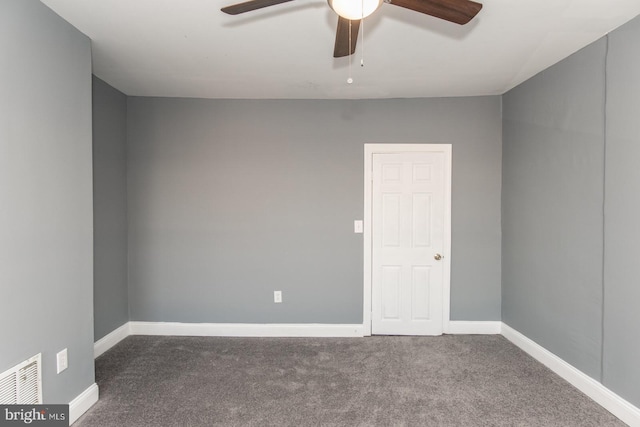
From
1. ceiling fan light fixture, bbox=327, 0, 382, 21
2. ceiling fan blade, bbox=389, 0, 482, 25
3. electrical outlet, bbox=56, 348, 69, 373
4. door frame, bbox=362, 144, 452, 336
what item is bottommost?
electrical outlet, bbox=56, 348, 69, 373

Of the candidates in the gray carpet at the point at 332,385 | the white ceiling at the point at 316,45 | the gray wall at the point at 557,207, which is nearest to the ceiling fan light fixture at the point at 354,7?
the white ceiling at the point at 316,45

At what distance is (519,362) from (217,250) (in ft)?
9.79

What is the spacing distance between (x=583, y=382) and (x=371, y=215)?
2070mm

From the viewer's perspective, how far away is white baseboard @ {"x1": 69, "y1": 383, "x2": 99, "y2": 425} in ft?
6.35

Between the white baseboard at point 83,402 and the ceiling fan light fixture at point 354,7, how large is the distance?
269 centimetres

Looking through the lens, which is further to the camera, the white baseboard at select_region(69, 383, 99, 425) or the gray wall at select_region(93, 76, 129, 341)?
the gray wall at select_region(93, 76, 129, 341)

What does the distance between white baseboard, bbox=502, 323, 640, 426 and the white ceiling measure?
93.0 inches

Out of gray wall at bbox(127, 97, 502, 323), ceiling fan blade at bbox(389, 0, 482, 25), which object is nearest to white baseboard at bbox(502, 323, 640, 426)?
gray wall at bbox(127, 97, 502, 323)

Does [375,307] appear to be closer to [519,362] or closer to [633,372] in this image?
[519,362]

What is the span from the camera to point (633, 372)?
6.22 feet

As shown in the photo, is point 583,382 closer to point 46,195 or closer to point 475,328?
point 475,328

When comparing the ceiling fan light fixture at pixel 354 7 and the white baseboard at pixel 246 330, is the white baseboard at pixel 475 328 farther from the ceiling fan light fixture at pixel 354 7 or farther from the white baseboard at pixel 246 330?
the ceiling fan light fixture at pixel 354 7

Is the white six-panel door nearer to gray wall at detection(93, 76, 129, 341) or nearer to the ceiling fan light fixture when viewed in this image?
the ceiling fan light fixture

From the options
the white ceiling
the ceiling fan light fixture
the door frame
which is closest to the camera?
the ceiling fan light fixture
